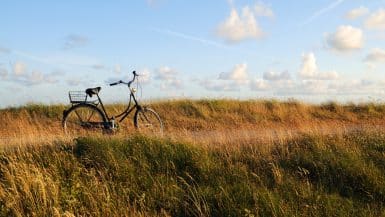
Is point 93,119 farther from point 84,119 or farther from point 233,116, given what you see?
point 233,116

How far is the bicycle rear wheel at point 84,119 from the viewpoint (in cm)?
1253

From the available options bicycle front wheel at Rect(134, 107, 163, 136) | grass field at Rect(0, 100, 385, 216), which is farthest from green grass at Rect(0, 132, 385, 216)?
bicycle front wheel at Rect(134, 107, 163, 136)

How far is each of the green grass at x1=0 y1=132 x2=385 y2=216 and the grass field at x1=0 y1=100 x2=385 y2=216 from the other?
0.06 ft

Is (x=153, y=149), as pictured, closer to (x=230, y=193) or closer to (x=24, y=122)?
(x=230, y=193)

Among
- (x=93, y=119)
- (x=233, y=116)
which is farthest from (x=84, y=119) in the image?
(x=233, y=116)

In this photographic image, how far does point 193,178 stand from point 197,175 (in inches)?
5.0

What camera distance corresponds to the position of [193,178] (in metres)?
8.80

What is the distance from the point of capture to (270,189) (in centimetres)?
827

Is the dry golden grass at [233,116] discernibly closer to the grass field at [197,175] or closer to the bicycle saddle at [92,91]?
the bicycle saddle at [92,91]

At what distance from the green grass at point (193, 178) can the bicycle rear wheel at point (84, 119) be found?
2287 mm

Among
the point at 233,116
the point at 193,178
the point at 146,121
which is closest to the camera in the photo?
the point at 193,178

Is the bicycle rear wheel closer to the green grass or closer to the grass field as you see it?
the grass field

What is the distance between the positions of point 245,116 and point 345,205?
10.1 metres

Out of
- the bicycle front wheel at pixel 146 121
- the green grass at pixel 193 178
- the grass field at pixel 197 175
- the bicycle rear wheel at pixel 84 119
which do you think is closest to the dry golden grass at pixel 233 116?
the bicycle front wheel at pixel 146 121
